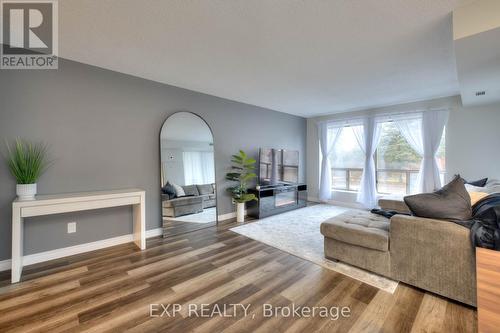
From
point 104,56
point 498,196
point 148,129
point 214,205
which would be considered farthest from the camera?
point 214,205

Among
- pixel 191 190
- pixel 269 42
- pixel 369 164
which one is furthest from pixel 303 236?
pixel 369 164

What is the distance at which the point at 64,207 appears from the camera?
2332mm

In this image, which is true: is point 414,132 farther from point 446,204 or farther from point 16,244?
point 16,244

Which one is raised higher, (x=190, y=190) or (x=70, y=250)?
(x=190, y=190)

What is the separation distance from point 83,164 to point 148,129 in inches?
38.1

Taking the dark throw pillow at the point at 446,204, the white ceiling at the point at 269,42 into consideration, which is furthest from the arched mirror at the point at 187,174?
the dark throw pillow at the point at 446,204

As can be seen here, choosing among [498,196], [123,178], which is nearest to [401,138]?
[498,196]

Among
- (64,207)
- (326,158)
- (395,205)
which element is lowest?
(395,205)

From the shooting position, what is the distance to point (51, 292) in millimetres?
1938

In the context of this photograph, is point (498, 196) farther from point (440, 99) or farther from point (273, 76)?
point (440, 99)

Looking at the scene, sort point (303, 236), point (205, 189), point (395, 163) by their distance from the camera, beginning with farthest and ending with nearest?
point (395, 163)
point (205, 189)
point (303, 236)

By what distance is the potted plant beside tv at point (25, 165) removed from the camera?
224cm

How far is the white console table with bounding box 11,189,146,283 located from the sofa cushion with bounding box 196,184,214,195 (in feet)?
3.60

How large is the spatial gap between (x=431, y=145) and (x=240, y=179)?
3862 millimetres
